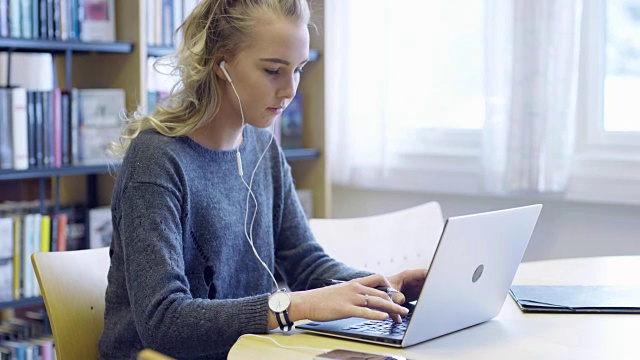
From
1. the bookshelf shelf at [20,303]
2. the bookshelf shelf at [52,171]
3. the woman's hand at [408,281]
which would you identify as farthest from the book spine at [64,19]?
the woman's hand at [408,281]

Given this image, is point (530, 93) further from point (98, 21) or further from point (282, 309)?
point (282, 309)

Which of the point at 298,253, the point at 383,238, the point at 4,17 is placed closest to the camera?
the point at 298,253

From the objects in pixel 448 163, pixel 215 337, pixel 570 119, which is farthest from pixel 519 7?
pixel 215 337

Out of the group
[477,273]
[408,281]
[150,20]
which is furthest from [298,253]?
[150,20]

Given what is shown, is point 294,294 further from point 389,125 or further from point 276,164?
point 389,125

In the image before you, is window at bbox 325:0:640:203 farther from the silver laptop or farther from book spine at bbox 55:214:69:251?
the silver laptop

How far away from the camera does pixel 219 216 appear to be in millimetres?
1509

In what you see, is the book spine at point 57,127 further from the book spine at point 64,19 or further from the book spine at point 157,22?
the book spine at point 157,22

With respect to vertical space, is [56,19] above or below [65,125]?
above

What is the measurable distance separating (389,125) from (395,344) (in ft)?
6.39

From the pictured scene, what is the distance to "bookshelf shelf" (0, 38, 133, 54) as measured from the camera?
228 centimetres

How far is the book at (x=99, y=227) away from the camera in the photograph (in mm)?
2510

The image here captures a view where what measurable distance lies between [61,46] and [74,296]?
3.70ft

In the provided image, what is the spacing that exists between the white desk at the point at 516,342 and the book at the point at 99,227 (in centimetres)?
142
